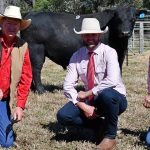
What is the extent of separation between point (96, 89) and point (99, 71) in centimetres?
28

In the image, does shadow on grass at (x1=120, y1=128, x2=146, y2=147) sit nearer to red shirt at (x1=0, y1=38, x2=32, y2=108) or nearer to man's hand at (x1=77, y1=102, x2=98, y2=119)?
man's hand at (x1=77, y1=102, x2=98, y2=119)

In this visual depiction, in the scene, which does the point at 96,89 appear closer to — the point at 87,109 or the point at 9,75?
the point at 87,109

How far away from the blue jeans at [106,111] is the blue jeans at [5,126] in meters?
0.64

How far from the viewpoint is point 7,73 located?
215 inches

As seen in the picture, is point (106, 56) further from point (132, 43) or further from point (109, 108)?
point (132, 43)

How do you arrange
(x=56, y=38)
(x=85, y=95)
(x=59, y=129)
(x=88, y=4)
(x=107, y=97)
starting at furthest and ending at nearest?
1. (x=88, y=4)
2. (x=56, y=38)
3. (x=59, y=129)
4. (x=85, y=95)
5. (x=107, y=97)

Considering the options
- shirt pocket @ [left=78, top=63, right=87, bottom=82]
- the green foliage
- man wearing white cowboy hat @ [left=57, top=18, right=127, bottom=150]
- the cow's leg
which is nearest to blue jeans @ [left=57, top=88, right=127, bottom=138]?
man wearing white cowboy hat @ [left=57, top=18, right=127, bottom=150]

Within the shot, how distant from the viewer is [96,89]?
5.12 meters

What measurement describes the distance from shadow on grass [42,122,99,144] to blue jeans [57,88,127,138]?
36cm

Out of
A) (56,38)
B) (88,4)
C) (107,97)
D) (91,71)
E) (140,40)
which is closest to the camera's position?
(107,97)

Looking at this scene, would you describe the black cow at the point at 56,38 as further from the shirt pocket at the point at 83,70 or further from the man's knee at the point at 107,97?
the man's knee at the point at 107,97

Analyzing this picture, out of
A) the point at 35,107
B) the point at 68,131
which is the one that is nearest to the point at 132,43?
the point at 35,107

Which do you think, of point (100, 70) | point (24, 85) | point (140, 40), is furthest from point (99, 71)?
point (140, 40)

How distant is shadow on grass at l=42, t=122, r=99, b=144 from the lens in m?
5.74
